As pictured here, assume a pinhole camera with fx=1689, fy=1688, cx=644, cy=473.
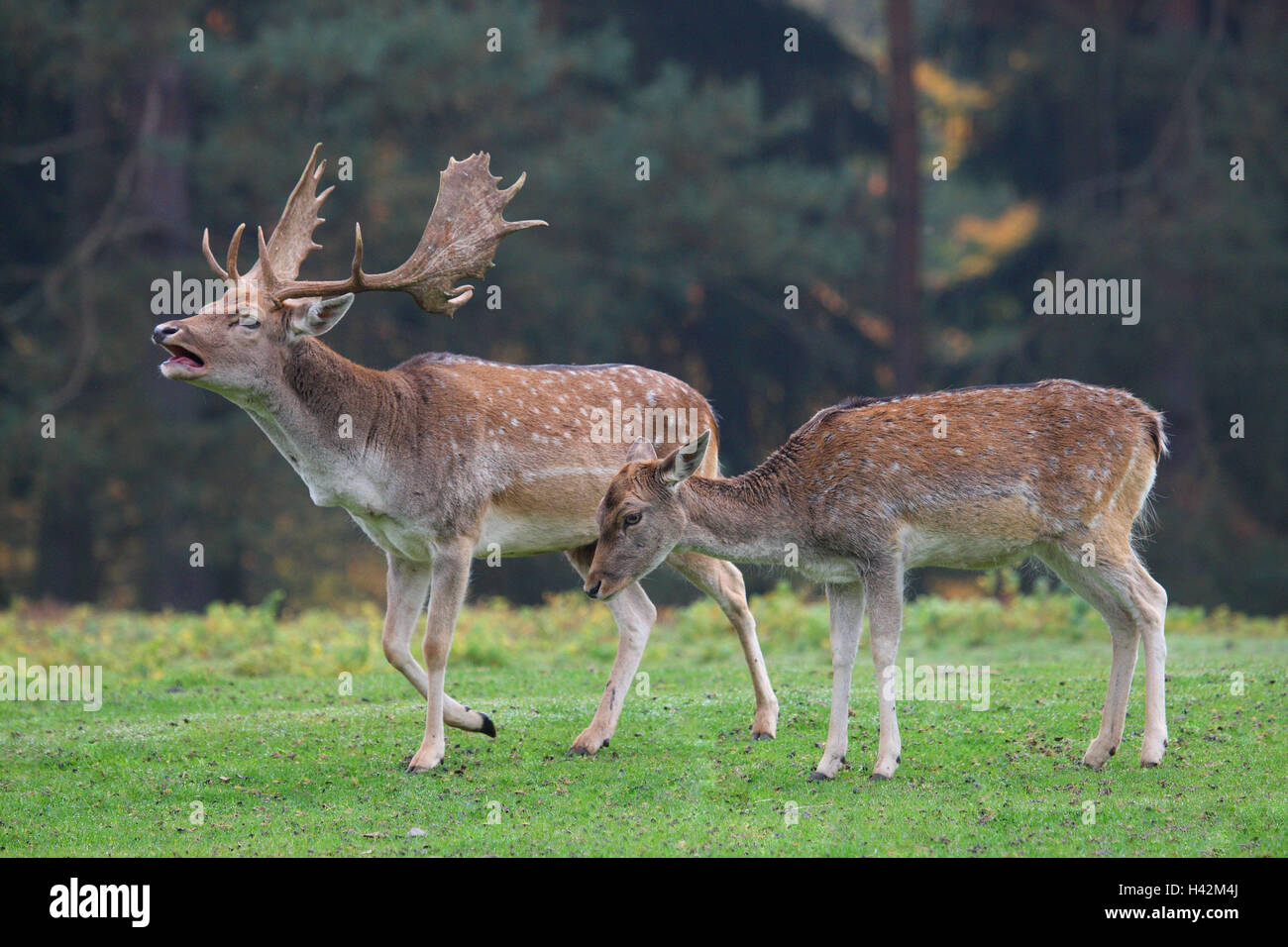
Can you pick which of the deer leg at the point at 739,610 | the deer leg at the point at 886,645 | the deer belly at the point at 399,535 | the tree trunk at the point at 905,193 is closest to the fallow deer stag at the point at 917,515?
the deer leg at the point at 886,645

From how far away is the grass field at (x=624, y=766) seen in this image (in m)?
7.76

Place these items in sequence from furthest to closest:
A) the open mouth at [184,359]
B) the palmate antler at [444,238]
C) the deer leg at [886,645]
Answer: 1. the palmate antler at [444,238]
2. the open mouth at [184,359]
3. the deer leg at [886,645]

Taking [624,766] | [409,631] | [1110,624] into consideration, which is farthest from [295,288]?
[1110,624]

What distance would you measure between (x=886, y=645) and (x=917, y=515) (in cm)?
71

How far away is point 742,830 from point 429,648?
237cm

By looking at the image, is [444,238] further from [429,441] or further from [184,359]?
[184,359]

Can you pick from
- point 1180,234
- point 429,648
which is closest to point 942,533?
point 429,648

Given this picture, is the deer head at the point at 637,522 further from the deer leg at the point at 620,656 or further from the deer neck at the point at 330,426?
the deer neck at the point at 330,426

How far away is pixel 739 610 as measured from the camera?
10.1 metres

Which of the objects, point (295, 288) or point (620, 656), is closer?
point (295, 288)

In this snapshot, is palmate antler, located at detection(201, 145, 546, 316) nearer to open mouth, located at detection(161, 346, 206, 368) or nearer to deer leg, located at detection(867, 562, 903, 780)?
open mouth, located at detection(161, 346, 206, 368)

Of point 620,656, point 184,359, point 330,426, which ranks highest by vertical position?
point 184,359

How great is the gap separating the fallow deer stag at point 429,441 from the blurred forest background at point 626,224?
1361 cm

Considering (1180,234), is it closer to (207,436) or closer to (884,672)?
(207,436)
